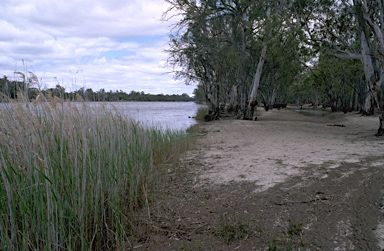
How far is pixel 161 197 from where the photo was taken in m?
4.01

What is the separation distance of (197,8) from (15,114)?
45.9 feet

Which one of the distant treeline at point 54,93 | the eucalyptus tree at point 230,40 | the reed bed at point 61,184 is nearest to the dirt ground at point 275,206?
the reed bed at point 61,184

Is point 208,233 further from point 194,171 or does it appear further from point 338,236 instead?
point 194,171

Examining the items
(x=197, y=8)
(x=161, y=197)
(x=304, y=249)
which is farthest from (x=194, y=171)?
(x=197, y=8)

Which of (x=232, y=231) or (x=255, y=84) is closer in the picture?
(x=232, y=231)

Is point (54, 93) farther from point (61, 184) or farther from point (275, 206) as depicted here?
point (275, 206)

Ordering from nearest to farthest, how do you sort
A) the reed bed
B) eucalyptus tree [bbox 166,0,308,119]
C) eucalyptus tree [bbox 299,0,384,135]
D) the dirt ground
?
the reed bed < the dirt ground < eucalyptus tree [bbox 299,0,384,135] < eucalyptus tree [bbox 166,0,308,119]

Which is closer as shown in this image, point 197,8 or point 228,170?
point 228,170

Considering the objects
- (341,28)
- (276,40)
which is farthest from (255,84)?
(341,28)

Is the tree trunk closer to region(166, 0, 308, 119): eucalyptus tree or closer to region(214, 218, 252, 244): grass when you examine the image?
region(166, 0, 308, 119): eucalyptus tree

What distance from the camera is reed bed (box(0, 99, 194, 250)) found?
2295 mm

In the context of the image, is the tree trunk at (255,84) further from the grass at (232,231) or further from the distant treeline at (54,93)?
the grass at (232,231)

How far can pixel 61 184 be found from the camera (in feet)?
8.18

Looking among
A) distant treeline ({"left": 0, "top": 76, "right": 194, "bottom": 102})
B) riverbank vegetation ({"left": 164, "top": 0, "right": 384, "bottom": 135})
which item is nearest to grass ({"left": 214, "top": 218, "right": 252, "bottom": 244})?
distant treeline ({"left": 0, "top": 76, "right": 194, "bottom": 102})
